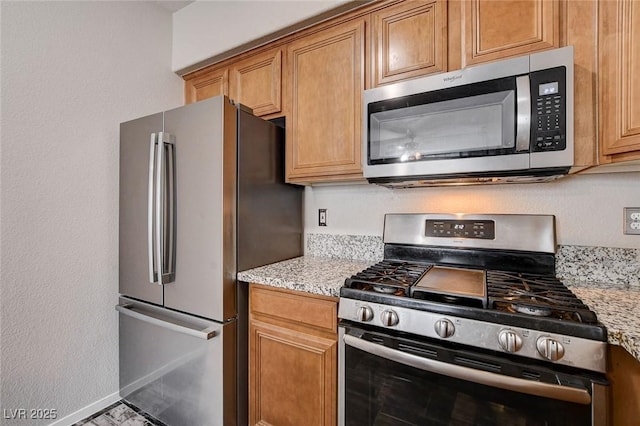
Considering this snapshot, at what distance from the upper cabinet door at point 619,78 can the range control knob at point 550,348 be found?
708 millimetres

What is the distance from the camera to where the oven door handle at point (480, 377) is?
0.80 metres

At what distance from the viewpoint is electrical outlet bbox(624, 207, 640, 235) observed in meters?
1.24

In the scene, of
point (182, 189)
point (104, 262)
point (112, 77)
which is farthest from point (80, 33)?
point (104, 262)

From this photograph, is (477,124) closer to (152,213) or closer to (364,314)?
(364,314)

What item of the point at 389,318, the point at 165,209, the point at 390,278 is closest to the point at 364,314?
the point at 389,318

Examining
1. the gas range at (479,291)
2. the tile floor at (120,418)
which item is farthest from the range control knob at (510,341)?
the tile floor at (120,418)

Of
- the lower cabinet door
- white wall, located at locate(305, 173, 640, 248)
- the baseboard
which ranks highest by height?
white wall, located at locate(305, 173, 640, 248)

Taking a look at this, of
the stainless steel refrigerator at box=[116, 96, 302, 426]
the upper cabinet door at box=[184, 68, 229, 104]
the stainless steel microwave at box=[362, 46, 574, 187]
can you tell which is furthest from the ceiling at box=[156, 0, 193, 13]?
the stainless steel microwave at box=[362, 46, 574, 187]

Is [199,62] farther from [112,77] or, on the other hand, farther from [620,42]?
[620,42]

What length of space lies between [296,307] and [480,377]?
0.74 meters

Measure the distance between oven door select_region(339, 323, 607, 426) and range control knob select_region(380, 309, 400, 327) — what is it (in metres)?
0.05

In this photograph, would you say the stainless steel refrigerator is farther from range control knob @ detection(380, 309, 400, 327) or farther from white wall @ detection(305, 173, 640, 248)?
range control knob @ detection(380, 309, 400, 327)

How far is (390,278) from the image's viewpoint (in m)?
1.27

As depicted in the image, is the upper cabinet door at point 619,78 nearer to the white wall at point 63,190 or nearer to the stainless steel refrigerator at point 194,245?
the stainless steel refrigerator at point 194,245
